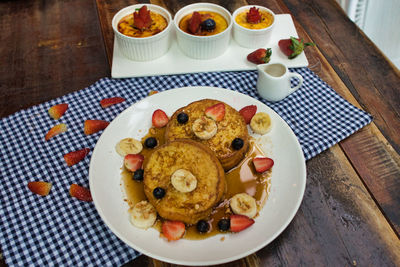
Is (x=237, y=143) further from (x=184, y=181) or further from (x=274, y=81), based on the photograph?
(x=274, y=81)

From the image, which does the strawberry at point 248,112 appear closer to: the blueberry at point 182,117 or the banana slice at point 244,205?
the blueberry at point 182,117

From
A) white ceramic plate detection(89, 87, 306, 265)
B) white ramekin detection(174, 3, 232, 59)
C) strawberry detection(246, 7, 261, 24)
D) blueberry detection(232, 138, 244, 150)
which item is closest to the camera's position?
white ceramic plate detection(89, 87, 306, 265)

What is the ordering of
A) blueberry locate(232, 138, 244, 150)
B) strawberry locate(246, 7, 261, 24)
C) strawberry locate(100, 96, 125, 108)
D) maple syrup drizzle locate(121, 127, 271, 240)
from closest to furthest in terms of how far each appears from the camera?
maple syrup drizzle locate(121, 127, 271, 240) < blueberry locate(232, 138, 244, 150) < strawberry locate(100, 96, 125, 108) < strawberry locate(246, 7, 261, 24)

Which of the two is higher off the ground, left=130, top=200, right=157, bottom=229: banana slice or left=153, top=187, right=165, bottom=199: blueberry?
left=153, top=187, right=165, bottom=199: blueberry

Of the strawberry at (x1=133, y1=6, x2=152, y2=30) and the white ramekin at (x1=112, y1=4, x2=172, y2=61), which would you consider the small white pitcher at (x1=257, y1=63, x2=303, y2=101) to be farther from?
the strawberry at (x1=133, y1=6, x2=152, y2=30)

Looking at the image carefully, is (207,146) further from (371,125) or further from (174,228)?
(371,125)

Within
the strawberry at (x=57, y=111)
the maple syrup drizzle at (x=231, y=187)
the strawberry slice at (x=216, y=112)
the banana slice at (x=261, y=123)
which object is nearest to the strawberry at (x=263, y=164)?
the maple syrup drizzle at (x=231, y=187)

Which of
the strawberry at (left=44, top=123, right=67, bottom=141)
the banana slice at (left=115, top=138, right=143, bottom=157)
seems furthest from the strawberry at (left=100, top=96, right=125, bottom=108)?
the banana slice at (left=115, top=138, right=143, bottom=157)

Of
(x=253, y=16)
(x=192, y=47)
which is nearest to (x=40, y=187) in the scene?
(x=192, y=47)
